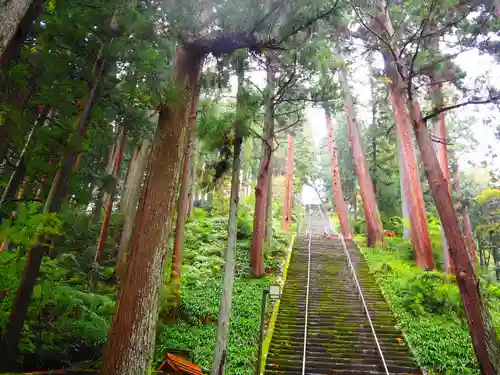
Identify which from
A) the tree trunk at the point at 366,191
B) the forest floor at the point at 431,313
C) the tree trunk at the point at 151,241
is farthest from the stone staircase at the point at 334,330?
the tree trunk at the point at 151,241

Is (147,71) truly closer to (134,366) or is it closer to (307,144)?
(134,366)

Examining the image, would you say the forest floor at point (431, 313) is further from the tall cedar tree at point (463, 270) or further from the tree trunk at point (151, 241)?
the tree trunk at point (151, 241)

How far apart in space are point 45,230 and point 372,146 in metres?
20.0

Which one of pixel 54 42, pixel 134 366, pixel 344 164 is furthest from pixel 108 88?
pixel 344 164

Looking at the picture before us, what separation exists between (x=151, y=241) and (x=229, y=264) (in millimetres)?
2157

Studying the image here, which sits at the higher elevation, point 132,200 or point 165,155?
point 132,200

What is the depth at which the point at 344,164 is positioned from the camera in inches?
1099

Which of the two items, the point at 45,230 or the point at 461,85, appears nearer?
the point at 45,230

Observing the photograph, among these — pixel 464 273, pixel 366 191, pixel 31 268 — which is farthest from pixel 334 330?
pixel 366 191

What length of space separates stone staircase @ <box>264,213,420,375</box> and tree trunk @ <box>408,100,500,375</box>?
1.80 m

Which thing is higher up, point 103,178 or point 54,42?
point 54,42

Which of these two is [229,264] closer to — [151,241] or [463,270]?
[151,241]

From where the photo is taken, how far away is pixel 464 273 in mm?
6504

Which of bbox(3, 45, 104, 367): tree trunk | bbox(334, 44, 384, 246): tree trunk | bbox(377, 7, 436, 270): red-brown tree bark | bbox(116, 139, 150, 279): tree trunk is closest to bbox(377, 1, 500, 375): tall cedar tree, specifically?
bbox(377, 7, 436, 270): red-brown tree bark
